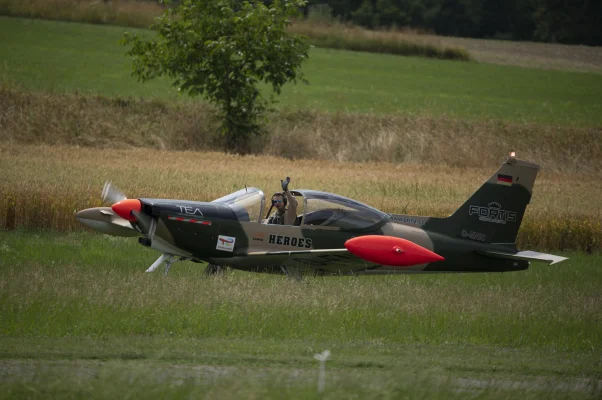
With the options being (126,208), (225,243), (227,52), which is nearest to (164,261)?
(225,243)

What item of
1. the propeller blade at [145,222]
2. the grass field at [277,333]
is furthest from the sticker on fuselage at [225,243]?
the propeller blade at [145,222]

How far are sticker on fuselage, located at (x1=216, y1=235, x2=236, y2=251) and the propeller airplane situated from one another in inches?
0.6

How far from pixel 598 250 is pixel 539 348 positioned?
9.89 m

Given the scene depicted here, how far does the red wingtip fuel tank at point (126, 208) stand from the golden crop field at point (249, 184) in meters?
5.73

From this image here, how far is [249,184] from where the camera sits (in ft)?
80.7

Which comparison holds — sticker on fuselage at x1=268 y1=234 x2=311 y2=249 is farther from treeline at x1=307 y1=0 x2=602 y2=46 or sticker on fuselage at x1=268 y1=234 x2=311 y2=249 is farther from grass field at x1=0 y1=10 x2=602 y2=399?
treeline at x1=307 y1=0 x2=602 y2=46

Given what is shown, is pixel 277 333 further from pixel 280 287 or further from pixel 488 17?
pixel 488 17

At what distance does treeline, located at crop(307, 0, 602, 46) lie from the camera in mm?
87188

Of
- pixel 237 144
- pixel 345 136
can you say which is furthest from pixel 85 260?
pixel 345 136

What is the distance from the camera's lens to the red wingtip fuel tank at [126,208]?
44.8 ft

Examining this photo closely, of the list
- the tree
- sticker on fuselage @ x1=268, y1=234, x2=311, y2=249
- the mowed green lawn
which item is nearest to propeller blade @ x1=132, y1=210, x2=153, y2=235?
sticker on fuselage @ x1=268, y1=234, x2=311, y2=249

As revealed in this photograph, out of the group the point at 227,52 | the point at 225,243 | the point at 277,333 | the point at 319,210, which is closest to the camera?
the point at 277,333

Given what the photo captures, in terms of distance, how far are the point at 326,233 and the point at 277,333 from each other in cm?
338

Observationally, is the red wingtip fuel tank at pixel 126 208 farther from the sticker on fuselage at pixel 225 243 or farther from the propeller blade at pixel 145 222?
the sticker on fuselage at pixel 225 243
